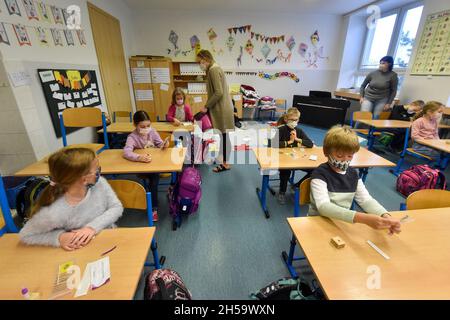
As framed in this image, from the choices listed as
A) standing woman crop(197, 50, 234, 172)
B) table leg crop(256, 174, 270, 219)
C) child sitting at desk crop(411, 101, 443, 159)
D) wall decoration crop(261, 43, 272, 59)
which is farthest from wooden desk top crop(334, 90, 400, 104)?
table leg crop(256, 174, 270, 219)

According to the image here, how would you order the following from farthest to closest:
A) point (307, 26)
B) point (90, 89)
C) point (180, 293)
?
point (307, 26) < point (90, 89) < point (180, 293)

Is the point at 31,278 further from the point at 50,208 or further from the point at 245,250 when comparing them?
the point at 245,250

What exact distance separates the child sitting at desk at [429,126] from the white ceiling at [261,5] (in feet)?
11.0

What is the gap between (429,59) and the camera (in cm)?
390

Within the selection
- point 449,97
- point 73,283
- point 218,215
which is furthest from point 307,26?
point 73,283

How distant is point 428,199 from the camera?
1.33 metres

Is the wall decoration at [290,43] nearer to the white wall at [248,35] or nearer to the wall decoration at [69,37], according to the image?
the white wall at [248,35]

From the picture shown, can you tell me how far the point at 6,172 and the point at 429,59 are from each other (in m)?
6.37

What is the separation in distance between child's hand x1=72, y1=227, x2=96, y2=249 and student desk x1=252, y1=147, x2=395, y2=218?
1.32 metres

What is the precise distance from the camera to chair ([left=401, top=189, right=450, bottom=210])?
51.6 inches

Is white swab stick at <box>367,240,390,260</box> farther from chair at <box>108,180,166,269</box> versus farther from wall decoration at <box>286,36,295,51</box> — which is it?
wall decoration at <box>286,36,295,51</box>

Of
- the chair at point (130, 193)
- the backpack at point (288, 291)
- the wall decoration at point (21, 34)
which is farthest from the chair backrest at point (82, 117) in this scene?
the backpack at point (288, 291)

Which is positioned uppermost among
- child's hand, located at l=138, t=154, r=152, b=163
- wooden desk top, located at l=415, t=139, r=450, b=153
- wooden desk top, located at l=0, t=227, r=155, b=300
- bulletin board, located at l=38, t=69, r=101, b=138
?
bulletin board, located at l=38, t=69, r=101, b=138

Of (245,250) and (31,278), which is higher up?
(31,278)
